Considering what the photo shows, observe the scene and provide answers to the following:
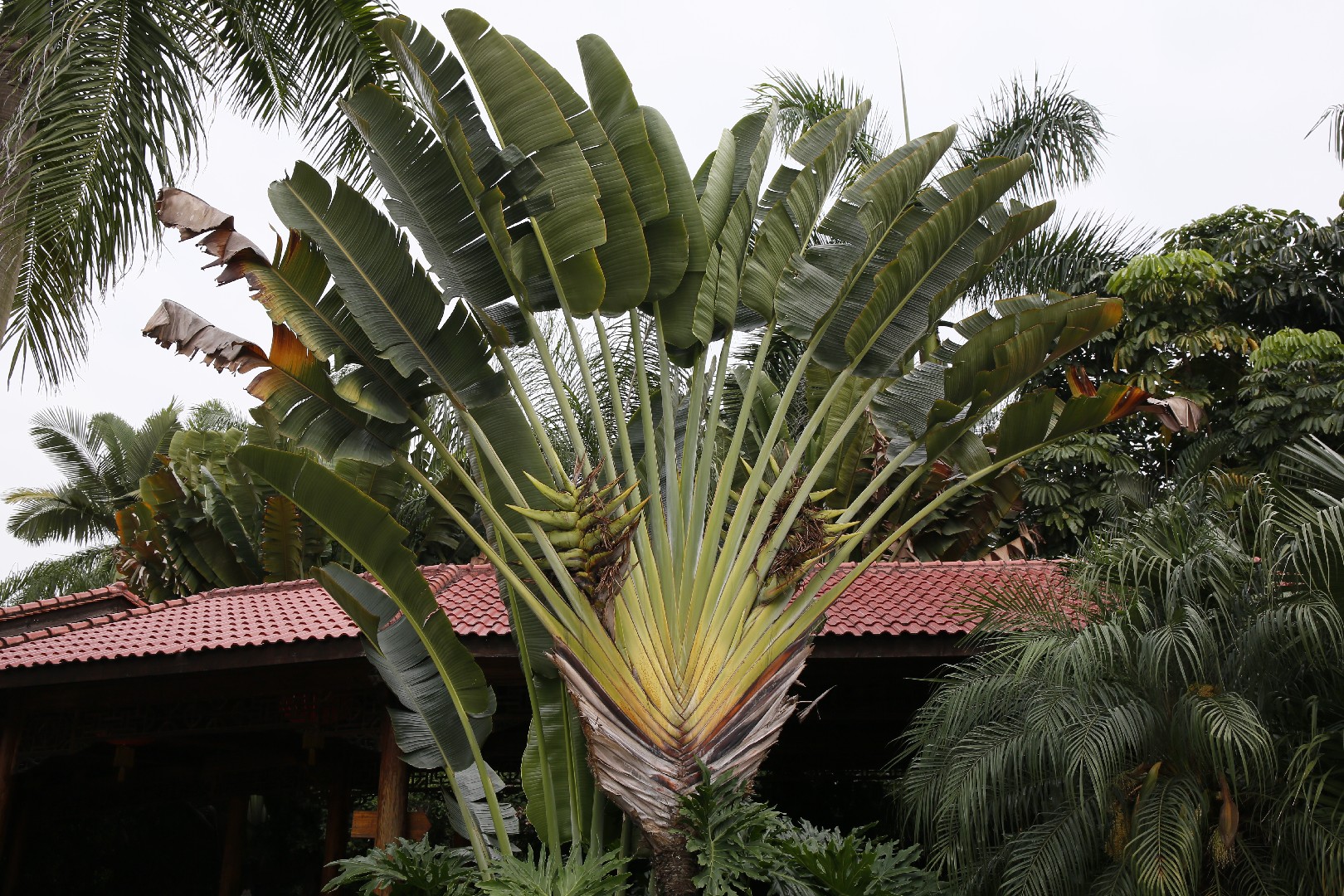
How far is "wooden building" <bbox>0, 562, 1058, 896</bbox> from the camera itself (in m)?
7.62

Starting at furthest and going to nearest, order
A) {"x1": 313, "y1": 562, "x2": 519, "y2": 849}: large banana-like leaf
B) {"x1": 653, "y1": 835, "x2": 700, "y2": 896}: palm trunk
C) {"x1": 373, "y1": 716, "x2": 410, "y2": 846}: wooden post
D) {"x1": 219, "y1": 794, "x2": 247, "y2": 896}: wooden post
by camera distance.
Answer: {"x1": 219, "y1": 794, "x2": 247, "y2": 896}: wooden post
{"x1": 373, "y1": 716, "x2": 410, "y2": 846}: wooden post
{"x1": 313, "y1": 562, "x2": 519, "y2": 849}: large banana-like leaf
{"x1": 653, "y1": 835, "x2": 700, "y2": 896}: palm trunk

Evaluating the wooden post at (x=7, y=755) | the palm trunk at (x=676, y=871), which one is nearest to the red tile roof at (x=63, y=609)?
the wooden post at (x=7, y=755)

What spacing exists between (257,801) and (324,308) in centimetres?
1296

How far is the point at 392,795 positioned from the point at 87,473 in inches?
668

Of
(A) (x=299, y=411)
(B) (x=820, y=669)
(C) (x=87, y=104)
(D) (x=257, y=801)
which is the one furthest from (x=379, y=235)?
(D) (x=257, y=801)

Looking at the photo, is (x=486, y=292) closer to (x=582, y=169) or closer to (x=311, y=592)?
(x=582, y=169)

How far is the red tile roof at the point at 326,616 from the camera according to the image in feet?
24.8

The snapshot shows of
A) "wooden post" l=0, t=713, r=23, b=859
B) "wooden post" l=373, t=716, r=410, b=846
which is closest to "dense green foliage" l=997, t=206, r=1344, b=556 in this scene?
"wooden post" l=373, t=716, r=410, b=846

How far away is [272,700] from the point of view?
341 inches

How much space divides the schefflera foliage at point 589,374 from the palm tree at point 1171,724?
39.7 inches

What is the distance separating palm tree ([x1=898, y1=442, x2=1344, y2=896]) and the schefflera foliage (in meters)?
1.01

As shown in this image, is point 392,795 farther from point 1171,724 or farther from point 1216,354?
point 1216,354

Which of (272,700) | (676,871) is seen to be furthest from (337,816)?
(676,871)

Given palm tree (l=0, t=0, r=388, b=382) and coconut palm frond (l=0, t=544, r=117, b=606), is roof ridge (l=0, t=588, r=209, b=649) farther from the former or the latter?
coconut palm frond (l=0, t=544, r=117, b=606)
